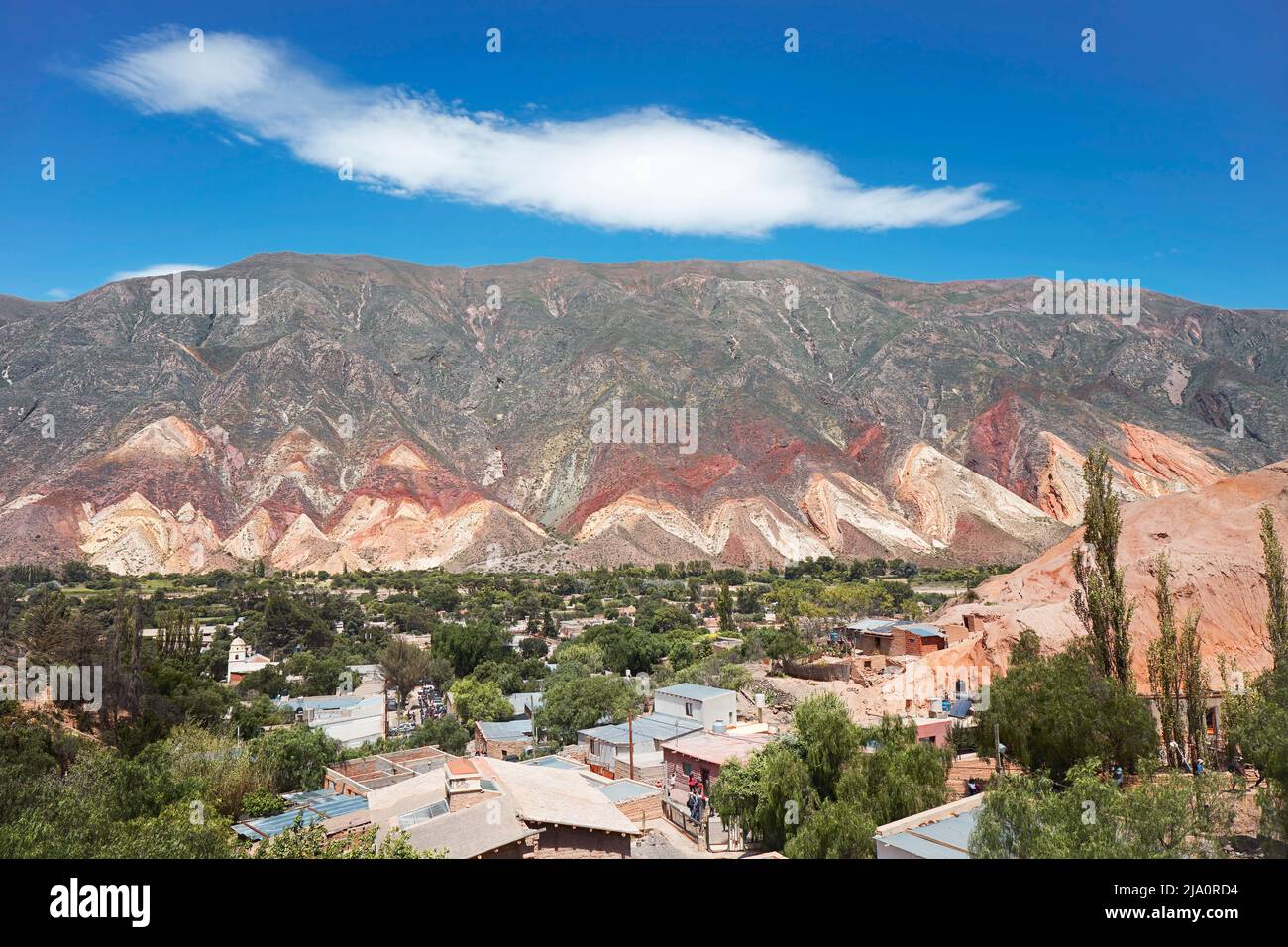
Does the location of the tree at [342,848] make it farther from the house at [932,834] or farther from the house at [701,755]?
the house at [701,755]

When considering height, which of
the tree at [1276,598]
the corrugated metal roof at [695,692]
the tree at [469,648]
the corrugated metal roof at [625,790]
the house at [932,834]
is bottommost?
the tree at [469,648]

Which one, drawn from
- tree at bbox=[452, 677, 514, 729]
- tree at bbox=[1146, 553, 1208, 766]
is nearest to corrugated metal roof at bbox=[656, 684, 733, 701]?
tree at bbox=[452, 677, 514, 729]

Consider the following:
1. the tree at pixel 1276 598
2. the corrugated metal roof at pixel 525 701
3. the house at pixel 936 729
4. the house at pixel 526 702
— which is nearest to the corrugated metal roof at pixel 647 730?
the house at pixel 526 702

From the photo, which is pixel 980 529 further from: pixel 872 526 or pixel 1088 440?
pixel 1088 440

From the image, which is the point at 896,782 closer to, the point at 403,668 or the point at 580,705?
the point at 580,705

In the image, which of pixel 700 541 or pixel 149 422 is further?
pixel 149 422

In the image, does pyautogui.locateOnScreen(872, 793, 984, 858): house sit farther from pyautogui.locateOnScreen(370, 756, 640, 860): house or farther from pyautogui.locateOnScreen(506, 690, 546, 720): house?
pyautogui.locateOnScreen(506, 690, 546, 720): house
